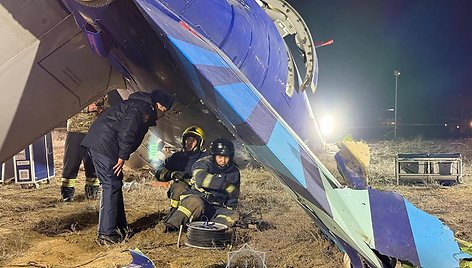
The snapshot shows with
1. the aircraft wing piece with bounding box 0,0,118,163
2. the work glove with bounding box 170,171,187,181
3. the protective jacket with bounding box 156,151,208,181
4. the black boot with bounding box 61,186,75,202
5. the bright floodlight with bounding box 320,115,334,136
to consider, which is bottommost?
the black boot with bounding box 61,186,75,202

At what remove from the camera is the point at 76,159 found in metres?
6.61

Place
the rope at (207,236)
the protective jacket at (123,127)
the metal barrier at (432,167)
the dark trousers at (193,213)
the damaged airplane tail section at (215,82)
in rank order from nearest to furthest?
the damaged airplane tail section at (215,82), the rope at (207,236), the protective jacket at (123,127), the dark trousers at (193,213), the metal barrier at (432,167)

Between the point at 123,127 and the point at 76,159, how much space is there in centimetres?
252

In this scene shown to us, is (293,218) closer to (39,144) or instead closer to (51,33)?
(51,33)

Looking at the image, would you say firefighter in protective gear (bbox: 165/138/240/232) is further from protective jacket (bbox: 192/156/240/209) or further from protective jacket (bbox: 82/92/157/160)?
protective jacket (bbox: 82/92/157/160)

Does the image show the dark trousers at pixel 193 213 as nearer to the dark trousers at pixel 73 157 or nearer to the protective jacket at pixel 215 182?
the protective jacket at pixel 215 182

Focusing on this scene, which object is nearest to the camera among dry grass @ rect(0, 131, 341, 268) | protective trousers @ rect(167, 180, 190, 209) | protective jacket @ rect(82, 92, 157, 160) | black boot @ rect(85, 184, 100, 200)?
dry grass @ rect(0, 131, 341, 268)

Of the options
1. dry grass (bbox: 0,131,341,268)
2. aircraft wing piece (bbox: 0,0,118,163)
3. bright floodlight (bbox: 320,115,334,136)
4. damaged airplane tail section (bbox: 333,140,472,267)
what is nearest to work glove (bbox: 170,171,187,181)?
dry grass (bbox: 0,131,341,268)

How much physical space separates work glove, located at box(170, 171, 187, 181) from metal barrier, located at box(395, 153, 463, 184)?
424 cm

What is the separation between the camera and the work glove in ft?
17.6

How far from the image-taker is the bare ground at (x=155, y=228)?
13.1ft

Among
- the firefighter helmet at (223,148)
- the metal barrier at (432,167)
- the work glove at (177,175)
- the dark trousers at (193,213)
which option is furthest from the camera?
the metal barrier at (432,167)

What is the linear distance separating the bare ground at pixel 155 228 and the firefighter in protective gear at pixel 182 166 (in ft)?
1.48

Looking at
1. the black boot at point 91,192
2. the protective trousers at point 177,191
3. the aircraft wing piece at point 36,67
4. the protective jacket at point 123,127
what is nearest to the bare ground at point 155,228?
the black boot at point 91,192
